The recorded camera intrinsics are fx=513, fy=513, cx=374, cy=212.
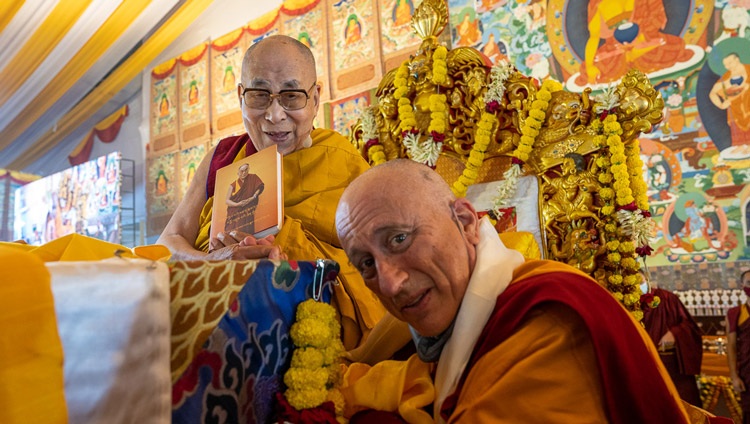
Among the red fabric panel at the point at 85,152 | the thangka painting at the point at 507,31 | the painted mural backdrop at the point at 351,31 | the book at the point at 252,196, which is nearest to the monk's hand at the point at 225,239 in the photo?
the book at the point at 252,196

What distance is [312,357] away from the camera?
997 millimetres

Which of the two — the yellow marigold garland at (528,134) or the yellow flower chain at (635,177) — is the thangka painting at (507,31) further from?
the yellow flower chain at (635,177)

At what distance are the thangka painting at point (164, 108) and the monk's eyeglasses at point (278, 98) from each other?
613 centimetres

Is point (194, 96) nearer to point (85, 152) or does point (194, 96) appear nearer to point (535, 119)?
point (85, 152)

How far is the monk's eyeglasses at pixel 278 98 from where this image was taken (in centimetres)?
181

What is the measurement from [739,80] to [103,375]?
14.6 feet

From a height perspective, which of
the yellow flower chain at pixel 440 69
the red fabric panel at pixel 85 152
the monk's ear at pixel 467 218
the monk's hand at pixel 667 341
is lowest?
the monk's hand at pixel 667 341

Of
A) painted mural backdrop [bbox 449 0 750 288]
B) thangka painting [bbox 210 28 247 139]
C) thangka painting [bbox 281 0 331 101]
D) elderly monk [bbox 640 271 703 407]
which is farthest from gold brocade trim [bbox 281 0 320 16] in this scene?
elderly monk [bbox 640 271 703 407]

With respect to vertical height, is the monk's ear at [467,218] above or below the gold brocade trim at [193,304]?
above

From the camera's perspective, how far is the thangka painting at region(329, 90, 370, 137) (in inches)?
227

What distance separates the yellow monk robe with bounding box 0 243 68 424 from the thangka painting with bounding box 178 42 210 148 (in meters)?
6.82

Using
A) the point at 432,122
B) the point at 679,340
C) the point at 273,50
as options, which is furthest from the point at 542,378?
the point at 679,340

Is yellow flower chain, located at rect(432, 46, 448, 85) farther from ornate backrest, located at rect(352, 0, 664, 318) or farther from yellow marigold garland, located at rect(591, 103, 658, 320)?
yellow marigold garland, located at rect(591, 103, 658, 320)

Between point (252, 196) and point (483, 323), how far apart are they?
2.20 feet
